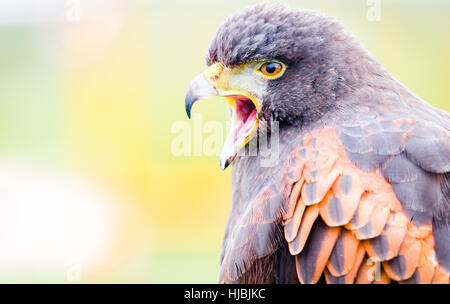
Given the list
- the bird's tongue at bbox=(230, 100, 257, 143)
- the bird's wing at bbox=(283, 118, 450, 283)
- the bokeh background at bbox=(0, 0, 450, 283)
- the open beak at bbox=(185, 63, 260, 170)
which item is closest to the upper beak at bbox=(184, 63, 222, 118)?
the open beak at bbox=(185, 63, 260, 170)

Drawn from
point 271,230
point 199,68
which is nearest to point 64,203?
point 199,68

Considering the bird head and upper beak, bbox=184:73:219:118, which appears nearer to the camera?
the bird head

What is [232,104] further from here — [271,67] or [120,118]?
[120,118]

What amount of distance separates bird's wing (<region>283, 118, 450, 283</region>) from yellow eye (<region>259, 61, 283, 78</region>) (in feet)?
1.32

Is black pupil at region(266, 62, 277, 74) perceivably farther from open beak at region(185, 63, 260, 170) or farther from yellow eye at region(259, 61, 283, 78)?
open beak at region(185, 63, 260, 170)

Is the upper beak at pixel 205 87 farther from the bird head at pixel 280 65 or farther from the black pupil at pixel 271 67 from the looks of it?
the black pupil at pixel 271 67

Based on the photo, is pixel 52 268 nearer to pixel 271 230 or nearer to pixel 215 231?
pixel 215 231

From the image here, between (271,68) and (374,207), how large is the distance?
2.25 feet

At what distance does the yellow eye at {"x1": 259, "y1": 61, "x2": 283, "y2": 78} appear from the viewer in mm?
1884

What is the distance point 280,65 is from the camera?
189 centimetres

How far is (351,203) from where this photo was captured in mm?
1428

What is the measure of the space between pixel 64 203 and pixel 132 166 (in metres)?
0.68

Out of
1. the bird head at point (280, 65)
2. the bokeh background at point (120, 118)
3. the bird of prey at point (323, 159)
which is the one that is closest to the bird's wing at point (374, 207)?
the bird of prey at point (323, 159)

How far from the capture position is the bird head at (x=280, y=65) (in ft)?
5.98
